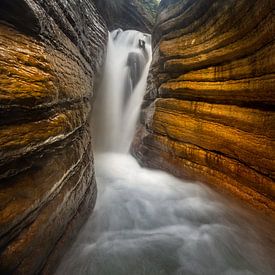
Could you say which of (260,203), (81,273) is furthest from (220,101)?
(81,273)

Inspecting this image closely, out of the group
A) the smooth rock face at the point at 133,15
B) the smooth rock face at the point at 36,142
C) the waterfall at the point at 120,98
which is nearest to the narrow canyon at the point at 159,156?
the smooth rock face at the point at 36,142

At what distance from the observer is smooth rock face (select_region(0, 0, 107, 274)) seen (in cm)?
201

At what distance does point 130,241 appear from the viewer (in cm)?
340

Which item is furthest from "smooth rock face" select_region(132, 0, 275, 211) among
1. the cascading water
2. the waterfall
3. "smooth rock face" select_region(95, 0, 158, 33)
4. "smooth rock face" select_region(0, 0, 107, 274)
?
"smooth rock face" select_region(95, 0, 158, 33)

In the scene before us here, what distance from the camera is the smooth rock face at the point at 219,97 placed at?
3.67 meters

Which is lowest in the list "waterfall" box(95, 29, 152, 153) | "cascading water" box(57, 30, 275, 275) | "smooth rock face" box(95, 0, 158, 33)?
"cascading water" box(57, 30, 275, 275)

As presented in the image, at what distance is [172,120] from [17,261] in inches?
186

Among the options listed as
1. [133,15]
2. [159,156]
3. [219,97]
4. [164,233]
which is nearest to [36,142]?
[164,233]

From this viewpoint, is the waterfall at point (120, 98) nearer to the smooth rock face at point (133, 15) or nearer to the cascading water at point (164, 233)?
the cascading water at point (164, 233)

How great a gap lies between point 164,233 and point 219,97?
10.2ft

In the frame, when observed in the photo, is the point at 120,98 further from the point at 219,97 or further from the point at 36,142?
the point at 36,142

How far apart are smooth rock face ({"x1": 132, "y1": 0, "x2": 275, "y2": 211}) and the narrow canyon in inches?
1.0

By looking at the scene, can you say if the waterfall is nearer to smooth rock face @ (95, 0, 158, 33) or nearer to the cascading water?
the cascading water

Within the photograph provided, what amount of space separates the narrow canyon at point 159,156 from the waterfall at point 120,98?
100 inches
